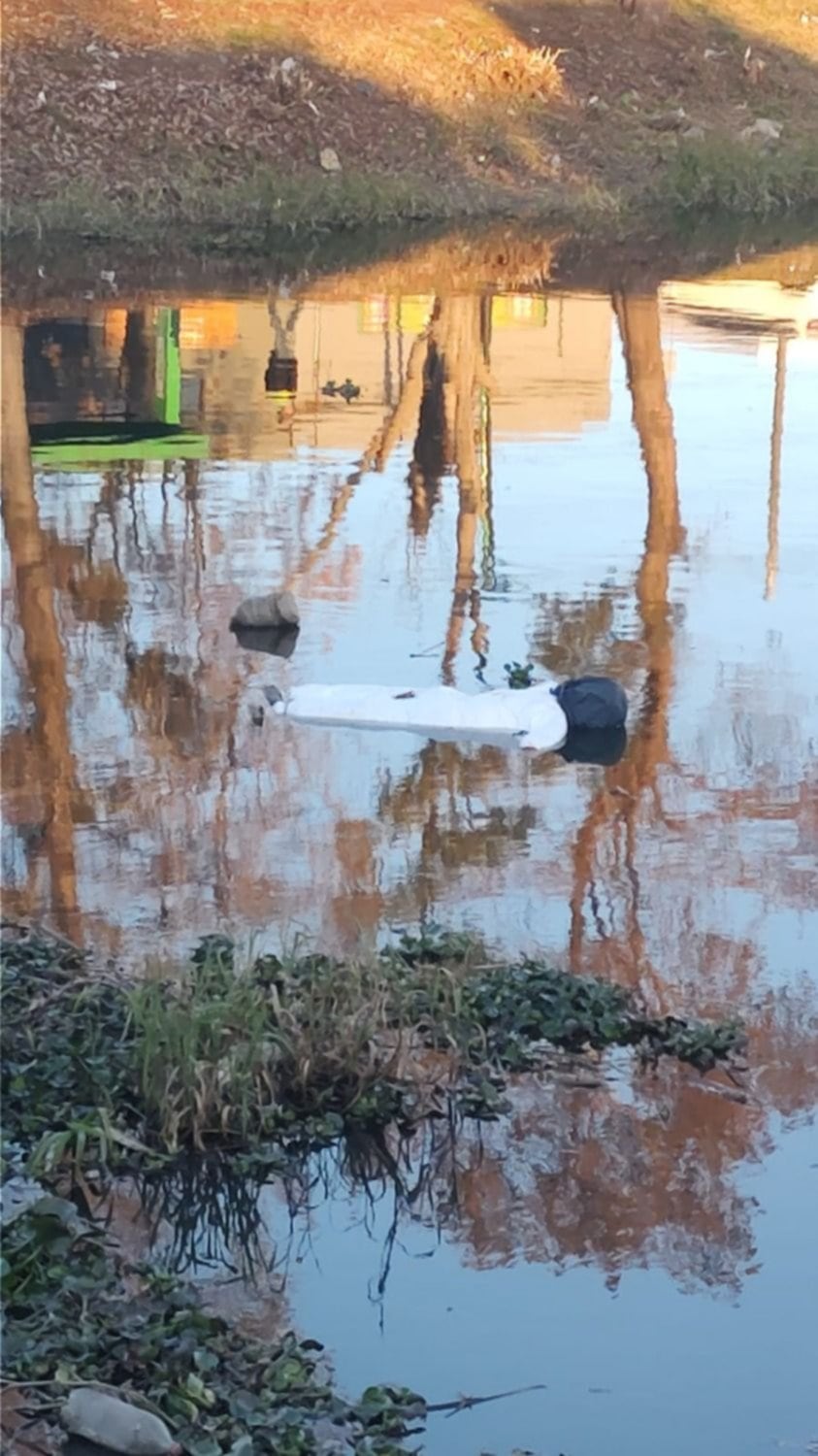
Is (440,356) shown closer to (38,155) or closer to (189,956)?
(38,155)

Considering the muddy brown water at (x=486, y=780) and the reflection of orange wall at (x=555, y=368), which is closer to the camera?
the muddy brown water at (x=486, y=780)

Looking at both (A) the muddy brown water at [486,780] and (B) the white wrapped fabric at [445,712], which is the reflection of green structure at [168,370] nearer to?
(A) the muddy brown water at [486,780]

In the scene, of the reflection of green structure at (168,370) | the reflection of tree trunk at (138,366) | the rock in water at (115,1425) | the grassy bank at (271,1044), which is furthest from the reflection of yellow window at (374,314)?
the rock in water at (115,1425)

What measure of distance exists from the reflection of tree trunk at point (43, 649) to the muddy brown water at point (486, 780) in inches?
1.1

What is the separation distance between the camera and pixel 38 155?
28.8 meters

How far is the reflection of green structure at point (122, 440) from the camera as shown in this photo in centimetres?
1592

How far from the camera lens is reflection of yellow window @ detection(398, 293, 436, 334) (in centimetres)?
2230

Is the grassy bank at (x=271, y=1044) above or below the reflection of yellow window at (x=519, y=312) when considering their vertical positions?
below

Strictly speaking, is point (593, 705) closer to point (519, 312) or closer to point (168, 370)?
point (168, 370)

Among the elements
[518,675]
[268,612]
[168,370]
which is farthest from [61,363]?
[518,675]

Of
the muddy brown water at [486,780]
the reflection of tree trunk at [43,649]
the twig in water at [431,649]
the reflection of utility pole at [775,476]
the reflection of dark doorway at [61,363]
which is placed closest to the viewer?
the muddy brown water at [486,780]

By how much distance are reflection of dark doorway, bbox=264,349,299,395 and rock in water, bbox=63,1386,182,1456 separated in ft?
48.7

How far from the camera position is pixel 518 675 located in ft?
35.0

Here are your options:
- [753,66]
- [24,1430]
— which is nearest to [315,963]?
[24,1430]
